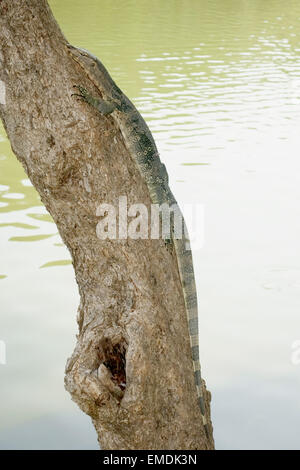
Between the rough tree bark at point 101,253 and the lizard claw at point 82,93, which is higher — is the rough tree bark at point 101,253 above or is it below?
below

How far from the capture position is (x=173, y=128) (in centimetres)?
1195

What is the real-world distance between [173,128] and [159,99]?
1.97m

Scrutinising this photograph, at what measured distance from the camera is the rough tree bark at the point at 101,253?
8.70ft

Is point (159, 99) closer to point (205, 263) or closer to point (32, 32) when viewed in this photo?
point (205, 263)

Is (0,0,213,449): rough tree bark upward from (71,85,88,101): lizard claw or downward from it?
downward

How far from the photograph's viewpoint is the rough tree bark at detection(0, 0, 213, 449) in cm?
265

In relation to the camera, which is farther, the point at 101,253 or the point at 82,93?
the point at 101,253

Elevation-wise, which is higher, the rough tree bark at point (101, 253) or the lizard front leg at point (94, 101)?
the lizard front leg at point (94, 101)

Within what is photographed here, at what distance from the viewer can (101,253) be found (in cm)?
283

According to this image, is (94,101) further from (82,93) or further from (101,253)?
(101,253)

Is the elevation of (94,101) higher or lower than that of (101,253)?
higher

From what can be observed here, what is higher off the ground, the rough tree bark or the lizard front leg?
the lizard front leg

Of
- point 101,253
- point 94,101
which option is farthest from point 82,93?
point 101,253
